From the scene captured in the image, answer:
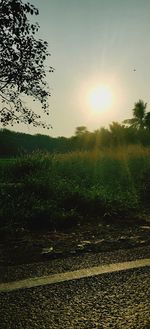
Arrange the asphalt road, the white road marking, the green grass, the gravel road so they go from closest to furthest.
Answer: the asphalt road → the white road marking → the gravel road → the green grass

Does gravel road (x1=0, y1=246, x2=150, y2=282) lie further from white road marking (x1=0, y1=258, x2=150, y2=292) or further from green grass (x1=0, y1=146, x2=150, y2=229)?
green grass (x1=0, y1=146, x2=150, y2=229)

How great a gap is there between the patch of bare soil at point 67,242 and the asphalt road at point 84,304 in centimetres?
96

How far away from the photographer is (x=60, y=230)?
6180 millimetres

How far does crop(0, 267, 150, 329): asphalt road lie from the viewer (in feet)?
6.96

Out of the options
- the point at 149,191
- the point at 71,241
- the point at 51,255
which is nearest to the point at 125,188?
the point at 149,191

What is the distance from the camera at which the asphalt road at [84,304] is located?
2121 mm

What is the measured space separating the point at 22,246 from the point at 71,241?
0.64m

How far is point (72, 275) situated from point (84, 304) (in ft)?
1.91

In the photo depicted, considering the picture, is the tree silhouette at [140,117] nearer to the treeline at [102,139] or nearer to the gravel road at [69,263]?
the treeline at [102,139]

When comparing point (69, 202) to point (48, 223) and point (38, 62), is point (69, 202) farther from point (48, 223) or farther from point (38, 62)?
point (38, 62)

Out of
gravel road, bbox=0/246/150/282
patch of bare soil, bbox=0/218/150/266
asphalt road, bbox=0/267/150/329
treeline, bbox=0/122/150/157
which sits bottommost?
patch of bare soil, bbox=0/218/150/266

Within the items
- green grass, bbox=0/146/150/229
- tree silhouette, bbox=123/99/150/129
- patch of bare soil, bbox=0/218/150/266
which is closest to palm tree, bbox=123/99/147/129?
tree silhouette, bbox=123/99/150/129

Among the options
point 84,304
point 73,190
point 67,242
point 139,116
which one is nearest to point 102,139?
point 139,116

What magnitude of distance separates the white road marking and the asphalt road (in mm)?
78
